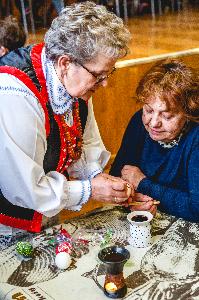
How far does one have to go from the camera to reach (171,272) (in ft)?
5.57

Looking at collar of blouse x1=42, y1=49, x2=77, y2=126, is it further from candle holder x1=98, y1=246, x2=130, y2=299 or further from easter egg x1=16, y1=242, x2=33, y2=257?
candle holder x1=98, y1=246, x2=130, y2=299

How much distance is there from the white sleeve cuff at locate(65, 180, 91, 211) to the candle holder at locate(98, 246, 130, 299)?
391 mm

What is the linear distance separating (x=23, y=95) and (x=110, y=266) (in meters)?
0.67

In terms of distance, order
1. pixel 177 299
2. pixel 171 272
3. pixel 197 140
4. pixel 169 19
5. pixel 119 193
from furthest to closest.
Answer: pixel 169 19, pixel 197 140, pixel 119 193, pixel 171 272, pixel 177 299

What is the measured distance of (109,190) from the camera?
204 centimetres

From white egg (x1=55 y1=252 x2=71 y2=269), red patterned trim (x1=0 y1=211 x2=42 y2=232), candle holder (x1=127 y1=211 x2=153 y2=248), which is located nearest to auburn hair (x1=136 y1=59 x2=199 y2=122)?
candle holder (x1=127 y1=211 x2=153 y2=248)

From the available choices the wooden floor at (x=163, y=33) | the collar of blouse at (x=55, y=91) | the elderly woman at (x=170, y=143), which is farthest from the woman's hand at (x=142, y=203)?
the wooden floor at (x=163, y=33)

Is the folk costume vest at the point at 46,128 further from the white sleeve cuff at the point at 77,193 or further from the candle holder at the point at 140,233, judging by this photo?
the candle holder at the point at 140,233

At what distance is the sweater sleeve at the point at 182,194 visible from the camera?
6.94 feet

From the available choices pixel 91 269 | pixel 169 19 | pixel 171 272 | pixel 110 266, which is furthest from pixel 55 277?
pixel 169 19

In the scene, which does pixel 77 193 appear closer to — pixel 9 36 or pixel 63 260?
pixel 63 260

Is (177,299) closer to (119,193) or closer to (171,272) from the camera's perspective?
(171,272)

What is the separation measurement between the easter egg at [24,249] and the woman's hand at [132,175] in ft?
2.12

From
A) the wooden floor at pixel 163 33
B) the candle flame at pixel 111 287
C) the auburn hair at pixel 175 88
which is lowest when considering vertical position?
the wooden floor at pixel 163 33
